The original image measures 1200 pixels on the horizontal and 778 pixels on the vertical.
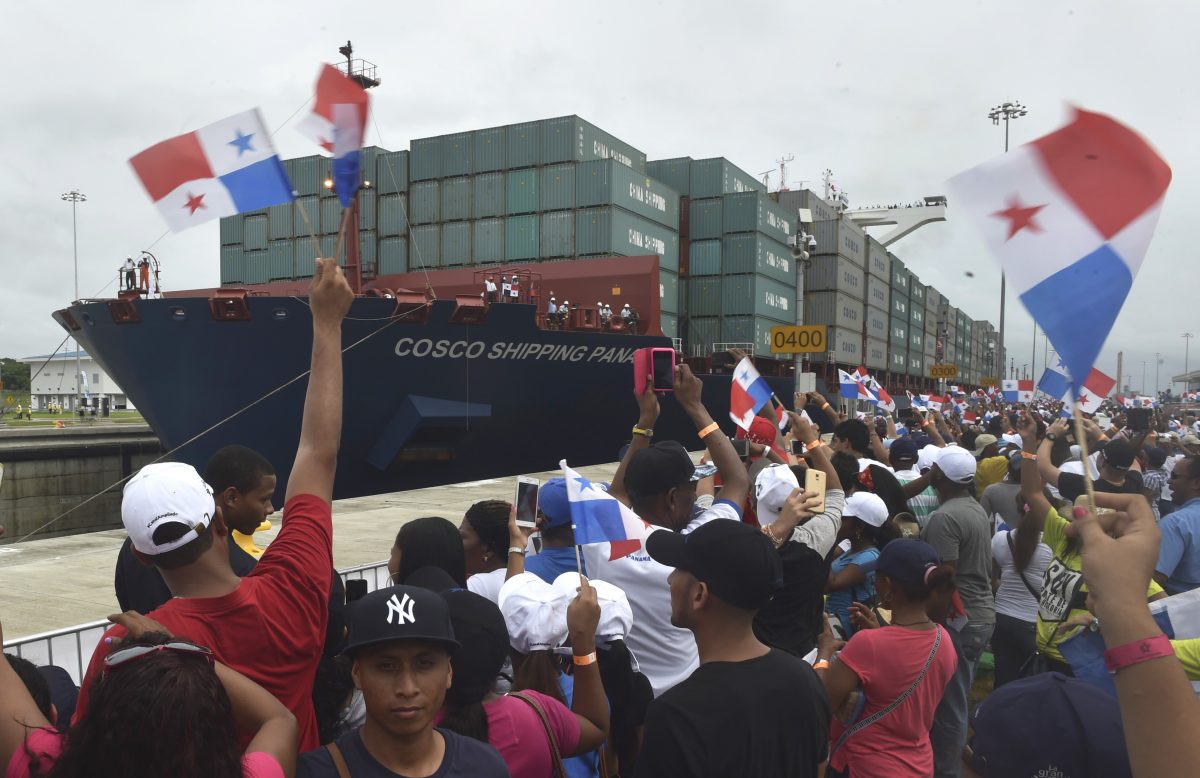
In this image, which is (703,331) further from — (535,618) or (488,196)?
(535,618)

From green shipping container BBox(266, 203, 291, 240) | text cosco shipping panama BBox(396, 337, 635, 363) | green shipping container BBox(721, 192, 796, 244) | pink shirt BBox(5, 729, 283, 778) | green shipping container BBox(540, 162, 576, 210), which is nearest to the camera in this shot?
pink shirt BBox(5, 729, 283, 778)

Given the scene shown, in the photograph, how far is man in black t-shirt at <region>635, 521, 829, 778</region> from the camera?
180 centimetres

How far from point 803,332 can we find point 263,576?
28.6 ft

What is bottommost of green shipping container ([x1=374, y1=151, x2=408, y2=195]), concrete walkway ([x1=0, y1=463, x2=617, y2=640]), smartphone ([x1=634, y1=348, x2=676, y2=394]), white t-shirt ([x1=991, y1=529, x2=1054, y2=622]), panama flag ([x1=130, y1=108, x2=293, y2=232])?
concrete walkway ([x1=0, y1=463, x2=617, y2=640])

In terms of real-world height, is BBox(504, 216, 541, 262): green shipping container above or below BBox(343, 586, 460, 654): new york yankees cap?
above

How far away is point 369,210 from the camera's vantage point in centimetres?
2859

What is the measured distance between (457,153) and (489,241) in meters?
3.56

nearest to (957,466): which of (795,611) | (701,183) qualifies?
(795,611)

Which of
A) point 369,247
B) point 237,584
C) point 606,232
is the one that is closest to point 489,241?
point 606,232

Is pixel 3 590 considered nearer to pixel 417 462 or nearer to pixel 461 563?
pixel 461 563

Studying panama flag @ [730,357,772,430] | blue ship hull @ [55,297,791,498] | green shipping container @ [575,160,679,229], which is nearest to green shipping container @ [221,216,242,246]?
green shipping container @ [575,160,679,229]

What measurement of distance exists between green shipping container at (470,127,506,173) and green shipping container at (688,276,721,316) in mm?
8367

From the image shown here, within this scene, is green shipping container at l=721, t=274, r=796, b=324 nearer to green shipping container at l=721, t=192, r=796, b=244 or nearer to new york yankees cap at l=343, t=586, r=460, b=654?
green shipping container at l=721, t=192, r=796, b=244

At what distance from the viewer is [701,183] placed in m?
30.7
